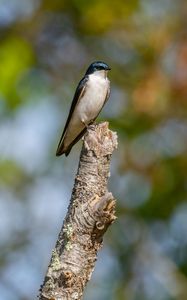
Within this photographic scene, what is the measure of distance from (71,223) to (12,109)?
2734mm

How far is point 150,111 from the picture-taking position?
745cm

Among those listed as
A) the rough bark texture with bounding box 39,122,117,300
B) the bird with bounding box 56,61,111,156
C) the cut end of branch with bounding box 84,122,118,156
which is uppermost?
the bird with bounding box 56,61,111,156

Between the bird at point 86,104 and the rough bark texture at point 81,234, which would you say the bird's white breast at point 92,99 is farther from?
the rough bark texture at point 81,234

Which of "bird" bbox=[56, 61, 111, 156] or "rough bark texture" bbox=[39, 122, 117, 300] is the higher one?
"bird" bbox=[56, 61, 111, 156]

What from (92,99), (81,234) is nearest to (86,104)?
(92,99)

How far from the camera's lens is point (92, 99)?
21.4ft

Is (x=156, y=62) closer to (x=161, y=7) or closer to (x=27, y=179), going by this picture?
(x=161, y=7)

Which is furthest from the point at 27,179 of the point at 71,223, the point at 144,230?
the point at 71,223

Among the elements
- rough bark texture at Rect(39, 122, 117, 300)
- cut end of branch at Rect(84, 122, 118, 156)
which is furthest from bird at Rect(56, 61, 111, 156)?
rough bark texture at Rect(39, 122, 117, 300)

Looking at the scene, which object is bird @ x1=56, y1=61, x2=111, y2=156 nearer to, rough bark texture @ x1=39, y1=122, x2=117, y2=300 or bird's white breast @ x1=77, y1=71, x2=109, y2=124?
bird's white breast @ x1=77, y1=71, x2=109, y2=124

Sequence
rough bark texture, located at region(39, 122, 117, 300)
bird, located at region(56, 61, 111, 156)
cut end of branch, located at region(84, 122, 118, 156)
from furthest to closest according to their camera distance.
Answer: bird, located at region(56, 61, 111, 156) < cut end of branch, located at region(84, 122, 118, 156) < rough bark texture, located at region(39, 122, 117, 300)

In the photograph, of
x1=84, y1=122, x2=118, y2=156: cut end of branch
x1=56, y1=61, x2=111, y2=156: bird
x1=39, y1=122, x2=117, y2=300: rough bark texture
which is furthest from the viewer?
A: x1=56, y1=61, x2=111, y2=156: bird

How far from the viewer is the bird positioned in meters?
6.45

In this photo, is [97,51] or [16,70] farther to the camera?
[97,51]
